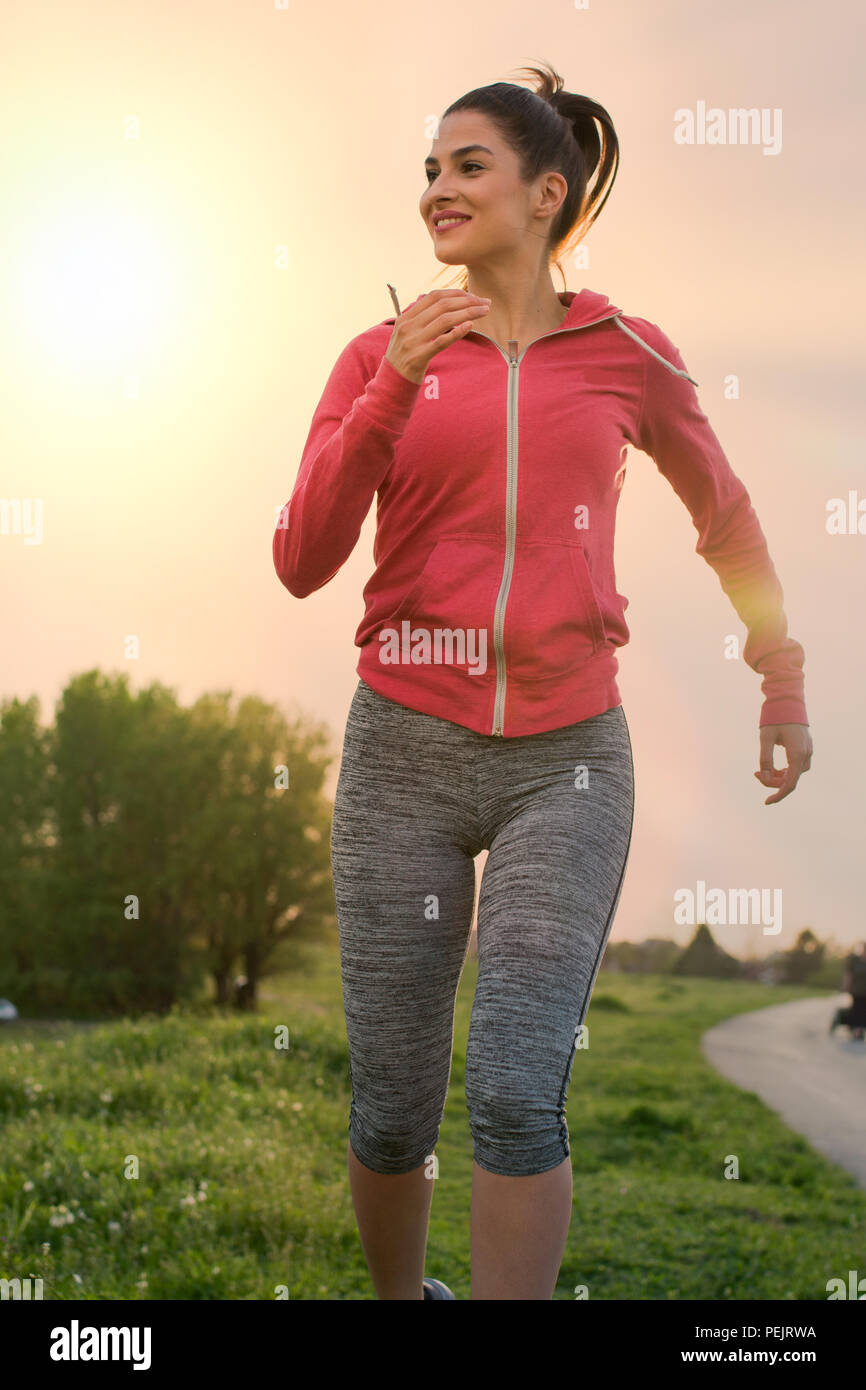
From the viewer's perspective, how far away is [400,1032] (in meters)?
2.23

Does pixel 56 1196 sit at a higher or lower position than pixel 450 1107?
higher

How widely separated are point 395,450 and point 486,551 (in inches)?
10.2

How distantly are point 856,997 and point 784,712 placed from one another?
32.9ft

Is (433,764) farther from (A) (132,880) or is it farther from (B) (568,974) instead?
(A) (132,880)

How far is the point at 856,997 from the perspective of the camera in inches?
452

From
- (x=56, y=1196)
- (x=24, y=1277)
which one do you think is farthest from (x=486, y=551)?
(x=56, y=1196)

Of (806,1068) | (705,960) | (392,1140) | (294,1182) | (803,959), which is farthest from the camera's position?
(705,960)

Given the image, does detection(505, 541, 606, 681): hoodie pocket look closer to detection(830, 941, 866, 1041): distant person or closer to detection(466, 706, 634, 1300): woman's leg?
detection(466, 706, 634, 1300): woman's leg

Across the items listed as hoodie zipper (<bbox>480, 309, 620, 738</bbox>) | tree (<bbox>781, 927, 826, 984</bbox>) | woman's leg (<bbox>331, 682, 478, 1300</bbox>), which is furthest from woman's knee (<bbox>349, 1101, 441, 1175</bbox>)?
tree (<bbox>781, 927, 826, 984</bbox>)

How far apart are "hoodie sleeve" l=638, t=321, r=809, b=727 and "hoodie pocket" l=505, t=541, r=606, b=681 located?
45 cm

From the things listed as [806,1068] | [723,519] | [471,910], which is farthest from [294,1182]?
[806,1068]

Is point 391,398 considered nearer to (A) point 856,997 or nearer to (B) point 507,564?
(B) point 507,564

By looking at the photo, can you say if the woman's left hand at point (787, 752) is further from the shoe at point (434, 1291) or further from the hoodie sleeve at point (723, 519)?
the shoe at point (434, 1291)
